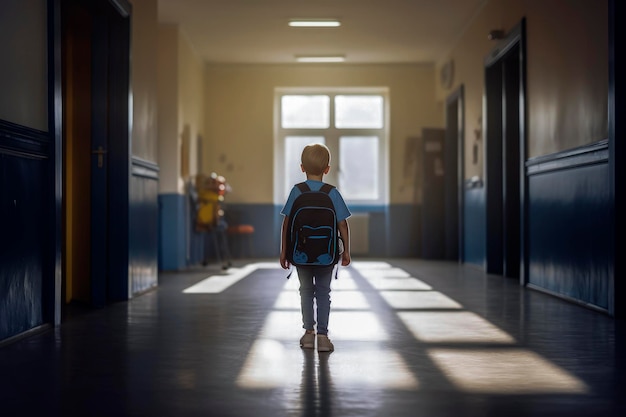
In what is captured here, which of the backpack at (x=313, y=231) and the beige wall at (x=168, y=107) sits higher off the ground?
the beige wall at (x=168, y=107)

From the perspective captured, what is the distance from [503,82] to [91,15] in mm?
4132

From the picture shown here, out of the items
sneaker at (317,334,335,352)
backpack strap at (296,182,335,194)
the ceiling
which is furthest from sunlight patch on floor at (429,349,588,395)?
the ceiling

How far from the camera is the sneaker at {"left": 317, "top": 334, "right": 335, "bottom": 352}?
345 centimetres

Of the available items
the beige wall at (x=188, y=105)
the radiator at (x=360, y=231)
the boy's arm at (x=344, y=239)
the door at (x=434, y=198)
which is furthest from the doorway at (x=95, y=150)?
the radiator at (x=360, y=231)

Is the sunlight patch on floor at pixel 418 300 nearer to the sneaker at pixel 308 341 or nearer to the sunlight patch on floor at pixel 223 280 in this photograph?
the sunlight patch on floor at pixel 223 280

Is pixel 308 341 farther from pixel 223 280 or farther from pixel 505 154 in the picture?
pixel 505 154

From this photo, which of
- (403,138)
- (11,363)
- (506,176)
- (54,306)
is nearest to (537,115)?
(506,176)

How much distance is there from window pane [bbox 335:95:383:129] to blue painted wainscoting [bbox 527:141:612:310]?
19.8 ft

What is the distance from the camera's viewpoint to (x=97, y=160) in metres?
5.51

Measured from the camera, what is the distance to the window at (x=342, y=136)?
12.4 metres

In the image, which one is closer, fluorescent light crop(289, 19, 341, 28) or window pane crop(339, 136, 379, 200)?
fluorescent light crop(289, 19, 341, 28)

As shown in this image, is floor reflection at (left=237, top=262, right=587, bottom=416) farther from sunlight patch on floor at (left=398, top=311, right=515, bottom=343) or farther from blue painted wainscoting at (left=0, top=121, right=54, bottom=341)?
blue painted wainscoting at (left=0, top=121, right=54, bottom=341)

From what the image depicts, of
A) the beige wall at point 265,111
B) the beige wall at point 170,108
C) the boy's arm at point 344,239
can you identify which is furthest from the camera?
the beige wall at point 265,111

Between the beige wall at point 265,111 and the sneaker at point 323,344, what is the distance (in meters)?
8.62
